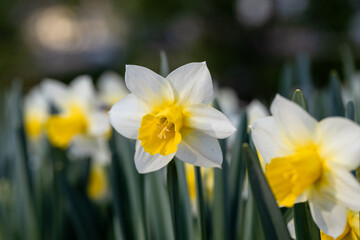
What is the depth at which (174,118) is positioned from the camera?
529 mm

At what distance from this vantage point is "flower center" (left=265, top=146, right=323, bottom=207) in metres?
0.45

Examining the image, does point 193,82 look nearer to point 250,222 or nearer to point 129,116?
point 129,116

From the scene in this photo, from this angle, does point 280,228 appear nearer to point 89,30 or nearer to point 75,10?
point 75,10

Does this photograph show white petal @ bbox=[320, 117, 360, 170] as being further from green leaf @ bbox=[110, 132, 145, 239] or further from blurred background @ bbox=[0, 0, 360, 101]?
blurred background @ bbox=[0, 0, 360, 101]

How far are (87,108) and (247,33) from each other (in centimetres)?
501

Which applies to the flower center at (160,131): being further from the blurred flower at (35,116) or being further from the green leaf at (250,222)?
the blurred flower at (35,116)

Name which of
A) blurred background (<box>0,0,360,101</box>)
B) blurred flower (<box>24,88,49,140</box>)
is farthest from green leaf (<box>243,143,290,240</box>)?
blurred background (<box>0,0,360,101</box>)

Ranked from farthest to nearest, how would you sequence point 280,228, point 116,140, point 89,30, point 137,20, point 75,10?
point 89,30
point 75,10
point 137,20
point 116,140
point 280,228

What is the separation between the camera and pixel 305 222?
0.50 meters

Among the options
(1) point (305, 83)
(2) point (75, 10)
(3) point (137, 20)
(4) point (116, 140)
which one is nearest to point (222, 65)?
(3) point (137, 20)

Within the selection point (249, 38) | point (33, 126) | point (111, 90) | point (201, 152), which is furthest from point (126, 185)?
point (249, 38)

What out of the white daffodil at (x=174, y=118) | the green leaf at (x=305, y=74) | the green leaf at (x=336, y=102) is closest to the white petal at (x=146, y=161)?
the white daffodil at (x=174, y=118)

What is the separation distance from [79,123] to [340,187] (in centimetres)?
85

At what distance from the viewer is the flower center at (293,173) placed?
1.49 feet
